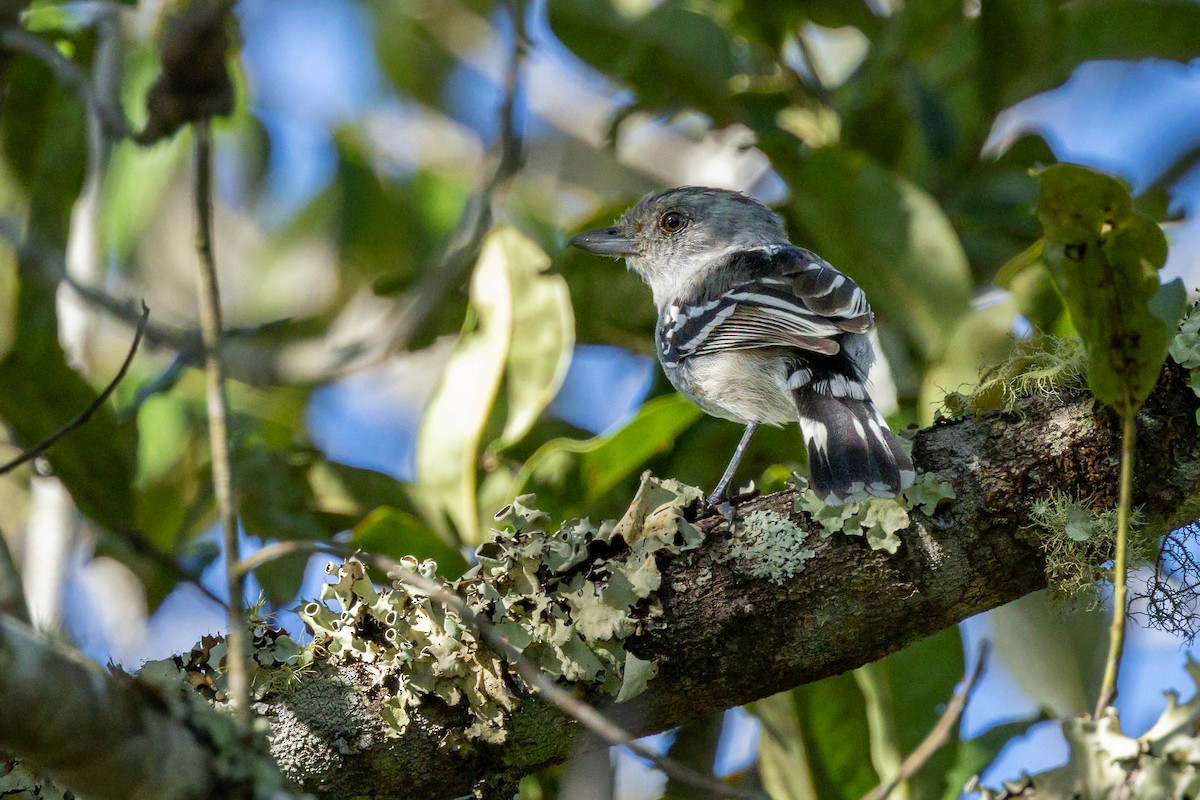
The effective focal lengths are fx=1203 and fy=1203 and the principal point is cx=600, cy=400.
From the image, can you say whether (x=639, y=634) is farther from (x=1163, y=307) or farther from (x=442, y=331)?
(x=442, y=331)

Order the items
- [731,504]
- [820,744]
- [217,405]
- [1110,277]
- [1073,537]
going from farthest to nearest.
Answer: [820,744] < [731,504] < [1073,537] < [1110,277] < [217,405]

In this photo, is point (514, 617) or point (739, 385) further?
point (739, 385)

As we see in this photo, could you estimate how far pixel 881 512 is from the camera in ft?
7.68

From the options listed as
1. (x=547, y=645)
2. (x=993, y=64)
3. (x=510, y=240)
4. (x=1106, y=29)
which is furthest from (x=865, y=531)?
(x=1106, y=29)

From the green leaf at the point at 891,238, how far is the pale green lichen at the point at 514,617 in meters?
1.47

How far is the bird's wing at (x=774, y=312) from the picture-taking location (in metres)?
3.42

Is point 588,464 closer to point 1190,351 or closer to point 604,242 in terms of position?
point 604,242

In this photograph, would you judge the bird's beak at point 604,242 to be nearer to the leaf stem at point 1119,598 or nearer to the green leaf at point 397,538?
the green leaf at point 397,538

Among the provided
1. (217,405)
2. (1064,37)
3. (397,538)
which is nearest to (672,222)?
(1064,37)

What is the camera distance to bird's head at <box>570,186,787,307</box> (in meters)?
4.68

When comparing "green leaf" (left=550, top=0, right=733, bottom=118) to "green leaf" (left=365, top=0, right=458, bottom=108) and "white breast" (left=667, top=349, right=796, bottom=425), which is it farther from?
"green leaf" (left=365, top=0, right=458, bottom=108)

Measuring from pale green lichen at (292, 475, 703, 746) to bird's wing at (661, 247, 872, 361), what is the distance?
1.08 m

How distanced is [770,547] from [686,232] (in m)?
2.78

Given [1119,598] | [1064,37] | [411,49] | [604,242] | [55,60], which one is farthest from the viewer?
[411,49]
